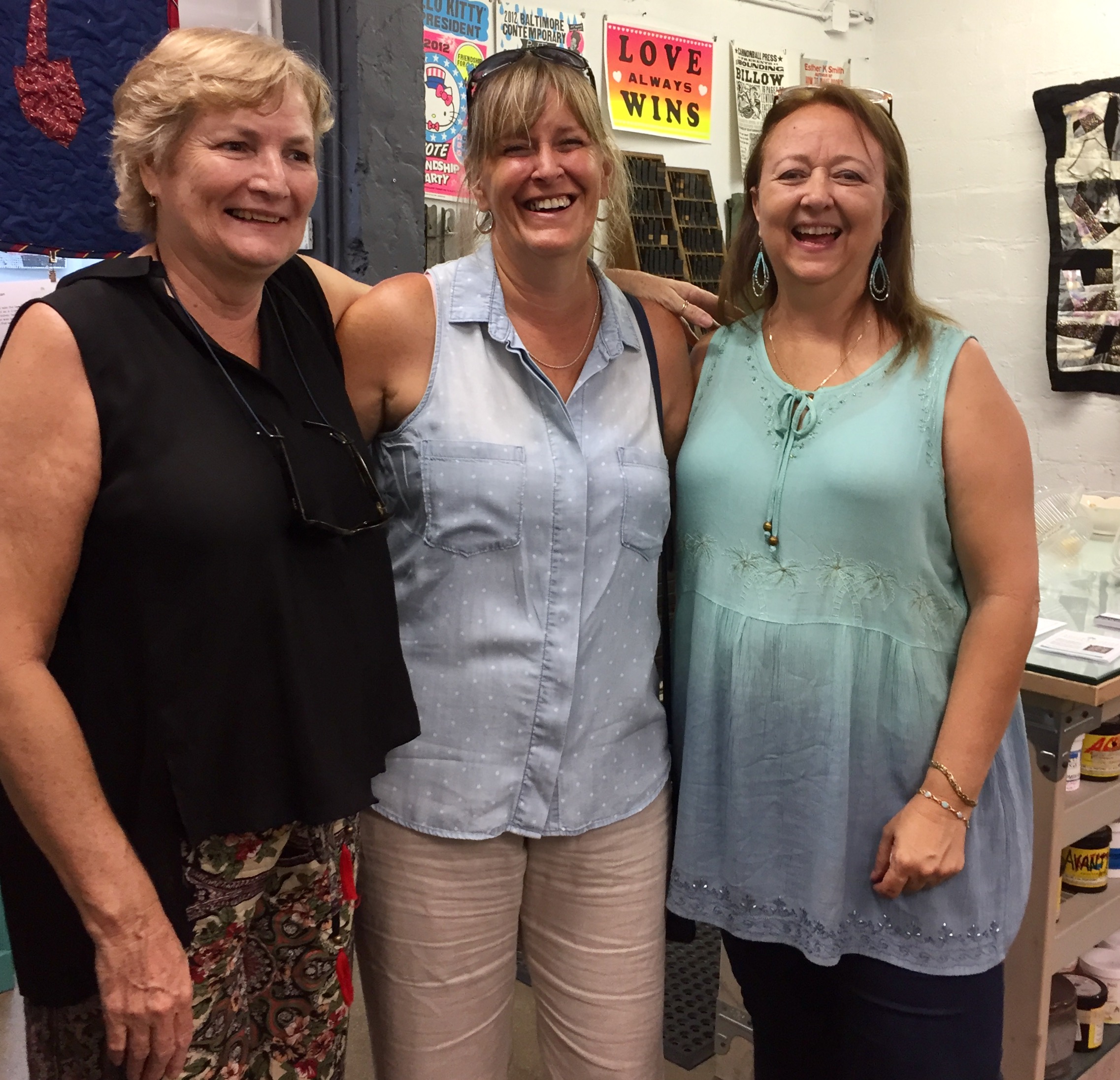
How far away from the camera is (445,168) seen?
124 inches

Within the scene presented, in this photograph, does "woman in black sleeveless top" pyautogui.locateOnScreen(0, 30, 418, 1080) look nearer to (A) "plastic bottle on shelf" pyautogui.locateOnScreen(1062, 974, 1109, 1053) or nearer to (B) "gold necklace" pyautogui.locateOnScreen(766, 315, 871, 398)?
(B) "gold necklace" pyautogui.locateOnScreen(766, 315, 871, 398)

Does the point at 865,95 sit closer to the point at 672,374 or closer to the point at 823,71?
the point at 672,374

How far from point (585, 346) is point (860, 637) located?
0.55 meters

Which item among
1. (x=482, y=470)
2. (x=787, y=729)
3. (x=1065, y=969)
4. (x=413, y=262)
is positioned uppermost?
(x=413, y=262)

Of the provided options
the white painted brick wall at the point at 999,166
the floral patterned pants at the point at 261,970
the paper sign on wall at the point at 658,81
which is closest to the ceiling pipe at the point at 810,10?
the white painted brick wall at the point at 999,166

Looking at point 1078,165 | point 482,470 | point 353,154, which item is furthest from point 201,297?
point 1078,165

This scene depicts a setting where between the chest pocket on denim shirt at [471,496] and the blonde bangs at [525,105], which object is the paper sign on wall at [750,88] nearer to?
the blonde bangs at [525,105]

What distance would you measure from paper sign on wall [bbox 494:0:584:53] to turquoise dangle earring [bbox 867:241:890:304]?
2.17 m

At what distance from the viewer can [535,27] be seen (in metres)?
3.40

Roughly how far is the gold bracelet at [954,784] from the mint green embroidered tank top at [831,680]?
3cm

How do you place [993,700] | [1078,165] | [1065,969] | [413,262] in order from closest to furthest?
[993,700] → [1065,969] → [413,262] → [1078,165]

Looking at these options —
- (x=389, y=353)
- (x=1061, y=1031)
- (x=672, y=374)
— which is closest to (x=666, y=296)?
(x=672, y=374)

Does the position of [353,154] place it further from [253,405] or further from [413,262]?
[253,405]

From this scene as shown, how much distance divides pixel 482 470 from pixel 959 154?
3.45 metres
